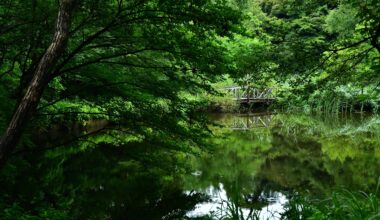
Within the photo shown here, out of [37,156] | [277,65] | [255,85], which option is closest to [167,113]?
[255,85]

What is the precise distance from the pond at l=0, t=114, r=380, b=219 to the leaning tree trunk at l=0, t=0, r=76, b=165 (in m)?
1.31

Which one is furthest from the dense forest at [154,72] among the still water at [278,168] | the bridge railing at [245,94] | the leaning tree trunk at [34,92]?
the bridge railing at [245,94]

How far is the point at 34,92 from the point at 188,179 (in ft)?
17.9

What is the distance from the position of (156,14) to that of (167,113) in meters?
1.41

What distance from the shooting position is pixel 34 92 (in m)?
2.47

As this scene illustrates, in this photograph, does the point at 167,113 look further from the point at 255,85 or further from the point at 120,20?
the point at 120,20

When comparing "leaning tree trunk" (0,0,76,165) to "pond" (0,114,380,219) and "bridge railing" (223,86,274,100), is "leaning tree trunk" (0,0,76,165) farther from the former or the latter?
"bridge railing" (223,86,274,100)

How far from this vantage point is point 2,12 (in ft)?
11.5

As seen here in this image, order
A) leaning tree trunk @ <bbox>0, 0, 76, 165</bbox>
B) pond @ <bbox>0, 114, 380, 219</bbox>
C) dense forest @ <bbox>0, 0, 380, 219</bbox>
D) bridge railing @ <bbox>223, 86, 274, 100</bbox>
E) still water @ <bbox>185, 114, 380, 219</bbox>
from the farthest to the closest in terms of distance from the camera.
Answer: bridge railing @ <bbox>223, 86, 274, 100</bbox>, still water @ <bbox>185, 114, 380, 219</bbox>, pond @ <bbox>0, 114, 380, 219</bbox>, dense forest @ <bbox>0, 0, 380, 219</bbox>, leaning tree trunk @ <bbox>0, 0, 76, 165</bbox>

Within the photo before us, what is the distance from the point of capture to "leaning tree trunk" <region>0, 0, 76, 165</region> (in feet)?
7.94

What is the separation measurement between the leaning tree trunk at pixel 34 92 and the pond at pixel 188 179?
1.31 meters

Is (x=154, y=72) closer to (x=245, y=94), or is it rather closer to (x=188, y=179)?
(x=188, y=179)

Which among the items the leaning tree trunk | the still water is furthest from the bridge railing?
the leaning tree trunk

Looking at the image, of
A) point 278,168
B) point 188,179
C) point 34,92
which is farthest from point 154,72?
point 278,168
